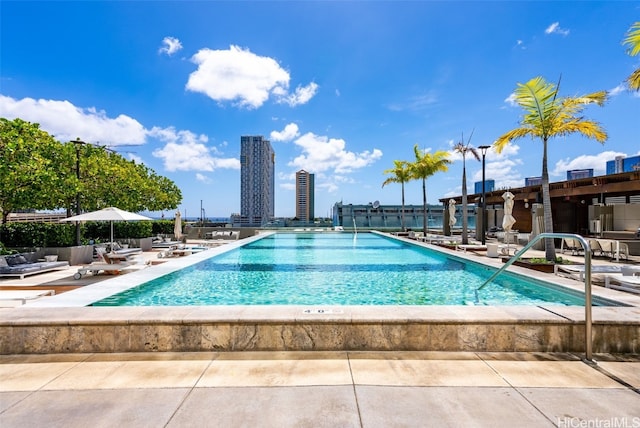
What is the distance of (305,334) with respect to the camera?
3.82 meters

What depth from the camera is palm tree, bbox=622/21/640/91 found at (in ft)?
23.7

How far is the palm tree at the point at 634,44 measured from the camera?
722cm

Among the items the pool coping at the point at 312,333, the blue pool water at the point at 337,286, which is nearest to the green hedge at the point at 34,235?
the blue pool water at the point at 337,286

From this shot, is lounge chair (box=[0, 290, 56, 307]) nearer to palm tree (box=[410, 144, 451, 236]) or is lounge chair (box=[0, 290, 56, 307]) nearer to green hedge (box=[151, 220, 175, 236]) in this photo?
green hedge (box=[151, 220, 175, 236])

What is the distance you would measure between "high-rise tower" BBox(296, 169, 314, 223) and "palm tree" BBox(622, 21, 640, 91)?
141128 millimetres

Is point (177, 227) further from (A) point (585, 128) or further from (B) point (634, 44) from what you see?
(B) point (634, 44)

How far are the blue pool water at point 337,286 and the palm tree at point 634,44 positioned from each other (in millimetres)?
4965

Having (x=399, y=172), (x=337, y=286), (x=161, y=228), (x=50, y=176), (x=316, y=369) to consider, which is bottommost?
(x=337, y=286)

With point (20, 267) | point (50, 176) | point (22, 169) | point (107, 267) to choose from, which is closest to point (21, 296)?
point (107, 267)

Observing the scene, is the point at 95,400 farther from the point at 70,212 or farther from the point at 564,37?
the point at 564,37

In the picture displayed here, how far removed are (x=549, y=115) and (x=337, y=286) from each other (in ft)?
25.9

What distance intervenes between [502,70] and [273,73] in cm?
1219

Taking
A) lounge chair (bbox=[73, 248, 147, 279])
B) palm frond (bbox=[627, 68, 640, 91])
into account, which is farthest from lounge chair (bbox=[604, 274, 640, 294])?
lounge chair (bbox=[73, 248, 147, 279])

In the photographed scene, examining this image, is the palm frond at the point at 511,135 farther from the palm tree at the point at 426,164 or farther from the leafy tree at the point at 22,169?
the leafy tree at the point at 22,169
